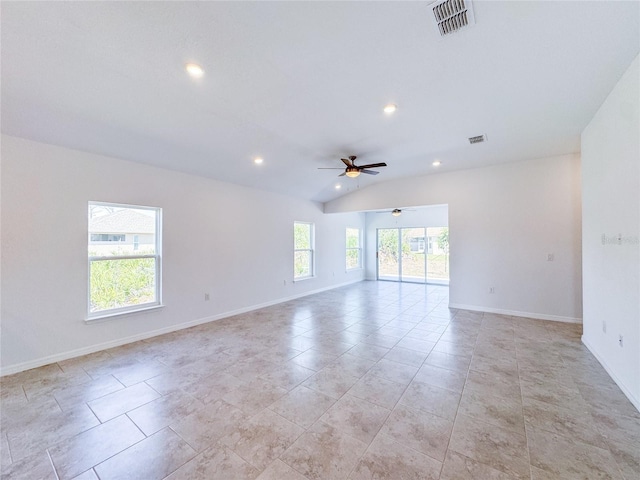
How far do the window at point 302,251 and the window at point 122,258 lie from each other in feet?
11.5

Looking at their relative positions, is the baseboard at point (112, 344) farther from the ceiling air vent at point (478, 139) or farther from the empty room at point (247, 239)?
the ceiling air vent at point (478, 139)

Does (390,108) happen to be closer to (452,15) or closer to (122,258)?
(452,15)

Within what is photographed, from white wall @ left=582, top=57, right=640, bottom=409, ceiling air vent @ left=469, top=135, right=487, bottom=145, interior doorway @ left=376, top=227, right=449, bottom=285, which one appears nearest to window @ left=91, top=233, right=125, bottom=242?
ceiling air vent @ left=469, top=135, right=487, bottom=145

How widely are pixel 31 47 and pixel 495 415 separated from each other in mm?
4818

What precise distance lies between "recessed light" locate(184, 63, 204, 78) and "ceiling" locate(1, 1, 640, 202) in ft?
0.20

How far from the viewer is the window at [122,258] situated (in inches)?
150

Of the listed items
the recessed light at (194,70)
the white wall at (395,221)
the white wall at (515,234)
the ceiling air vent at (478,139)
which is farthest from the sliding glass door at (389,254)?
the recessed light at (194,70)

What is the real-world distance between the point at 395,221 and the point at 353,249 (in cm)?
195

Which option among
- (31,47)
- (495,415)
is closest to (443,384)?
(495,415)

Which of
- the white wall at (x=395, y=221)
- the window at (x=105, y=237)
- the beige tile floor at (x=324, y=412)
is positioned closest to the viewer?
the beige tile floor at (x=324, y=412)

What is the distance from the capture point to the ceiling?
75.6 inches

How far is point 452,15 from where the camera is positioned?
1928 millimetres

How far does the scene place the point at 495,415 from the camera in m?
2.28

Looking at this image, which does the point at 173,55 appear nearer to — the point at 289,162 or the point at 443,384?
the point at 289,162
